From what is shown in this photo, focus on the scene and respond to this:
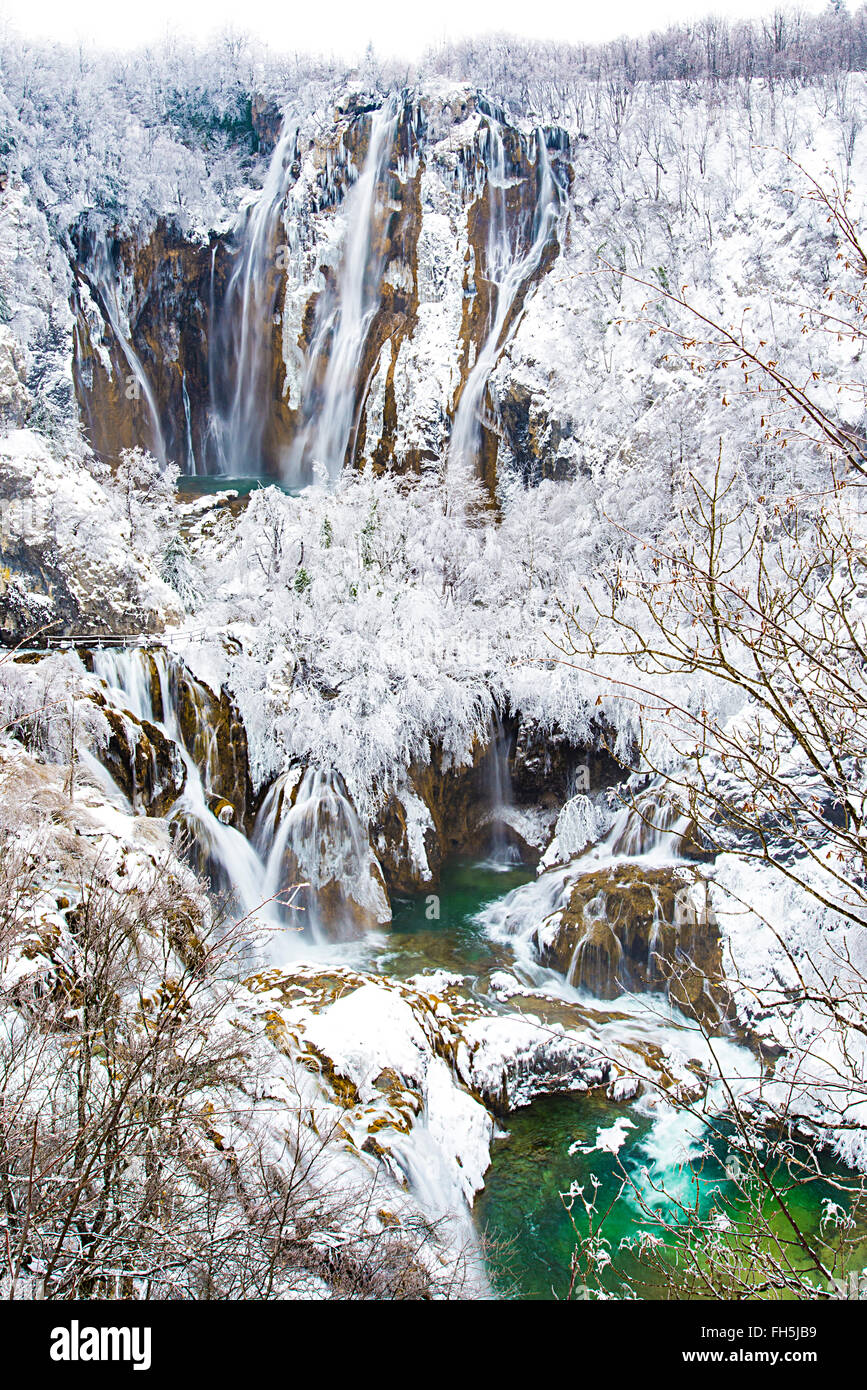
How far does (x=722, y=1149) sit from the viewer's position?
9.03 metres

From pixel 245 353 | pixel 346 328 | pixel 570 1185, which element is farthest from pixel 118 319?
pixel 570 1185

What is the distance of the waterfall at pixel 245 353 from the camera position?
31.1 meters

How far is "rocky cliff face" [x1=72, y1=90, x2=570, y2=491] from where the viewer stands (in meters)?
29.2

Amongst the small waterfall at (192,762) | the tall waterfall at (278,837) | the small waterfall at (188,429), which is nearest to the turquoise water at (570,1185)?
the tall waterfall at (278,837)

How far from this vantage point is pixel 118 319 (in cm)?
2989

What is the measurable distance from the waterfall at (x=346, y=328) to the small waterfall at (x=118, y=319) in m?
5.44

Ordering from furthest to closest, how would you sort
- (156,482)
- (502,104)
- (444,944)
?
(502,104)
(156,482)
(444,944)

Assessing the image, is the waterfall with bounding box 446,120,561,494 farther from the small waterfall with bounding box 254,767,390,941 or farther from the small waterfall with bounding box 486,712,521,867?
the small waterfall with bounding box 254,767,390,941

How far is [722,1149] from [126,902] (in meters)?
7.74

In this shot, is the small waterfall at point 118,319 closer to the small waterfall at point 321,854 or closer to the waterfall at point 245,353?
the waterfall at point 245,353

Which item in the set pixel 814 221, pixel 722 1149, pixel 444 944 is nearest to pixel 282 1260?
pixel 722 1149

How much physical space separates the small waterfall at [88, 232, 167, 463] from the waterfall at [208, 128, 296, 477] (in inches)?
86.9

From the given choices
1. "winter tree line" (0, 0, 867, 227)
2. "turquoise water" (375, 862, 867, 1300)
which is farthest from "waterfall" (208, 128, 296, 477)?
"turquoise water" (375, 862, 867, 1300)
